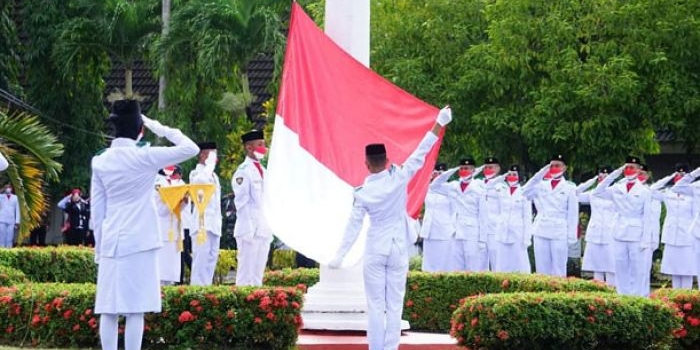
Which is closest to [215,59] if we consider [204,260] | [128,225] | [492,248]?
[492,248]

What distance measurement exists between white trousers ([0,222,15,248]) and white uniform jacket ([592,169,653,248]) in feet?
49.4

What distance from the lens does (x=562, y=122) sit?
2641 cm

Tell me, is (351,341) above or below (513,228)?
below

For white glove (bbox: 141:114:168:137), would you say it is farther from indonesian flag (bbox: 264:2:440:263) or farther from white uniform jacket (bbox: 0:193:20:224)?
white uniform jacket (bbox: 0:193:20:224)

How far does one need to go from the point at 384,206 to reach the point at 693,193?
35.6 feet

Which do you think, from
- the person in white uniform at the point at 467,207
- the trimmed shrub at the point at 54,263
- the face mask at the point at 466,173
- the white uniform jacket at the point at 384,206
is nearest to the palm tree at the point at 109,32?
the person in white uniform at the point at 467,207

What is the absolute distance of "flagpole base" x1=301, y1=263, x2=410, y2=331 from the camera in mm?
14934

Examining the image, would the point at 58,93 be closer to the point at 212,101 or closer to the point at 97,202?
the point at 212,101

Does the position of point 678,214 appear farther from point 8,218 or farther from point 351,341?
point 8,218

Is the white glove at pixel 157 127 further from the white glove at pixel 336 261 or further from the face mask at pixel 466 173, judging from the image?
the face mask at pixel 466 173

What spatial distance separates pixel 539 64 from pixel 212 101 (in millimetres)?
8492

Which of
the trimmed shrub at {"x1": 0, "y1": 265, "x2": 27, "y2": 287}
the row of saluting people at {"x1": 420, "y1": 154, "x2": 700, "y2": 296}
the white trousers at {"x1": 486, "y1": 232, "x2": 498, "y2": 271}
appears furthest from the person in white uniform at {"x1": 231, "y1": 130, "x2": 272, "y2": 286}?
the white trousers at {"x1": 486, "y1": 232, "x2": 498, "y2": 271}

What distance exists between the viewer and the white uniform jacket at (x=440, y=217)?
2339cm

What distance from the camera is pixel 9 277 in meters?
15.1
